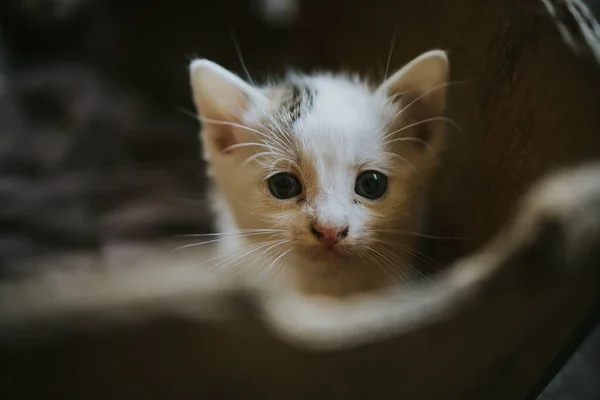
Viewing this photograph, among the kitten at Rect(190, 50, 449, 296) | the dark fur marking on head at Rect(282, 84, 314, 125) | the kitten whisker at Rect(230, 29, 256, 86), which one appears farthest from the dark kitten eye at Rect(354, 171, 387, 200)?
the kitten whisker at Rect(230, 29, 256, 86)

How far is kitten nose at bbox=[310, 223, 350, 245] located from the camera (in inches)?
26.0

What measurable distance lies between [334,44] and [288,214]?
0.37 meters

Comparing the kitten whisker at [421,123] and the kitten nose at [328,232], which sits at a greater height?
the kitten whisker at [421,123]

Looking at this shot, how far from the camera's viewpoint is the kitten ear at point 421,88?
0.70 metres

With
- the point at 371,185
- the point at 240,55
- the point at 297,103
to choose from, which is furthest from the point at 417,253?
the point at 240,55

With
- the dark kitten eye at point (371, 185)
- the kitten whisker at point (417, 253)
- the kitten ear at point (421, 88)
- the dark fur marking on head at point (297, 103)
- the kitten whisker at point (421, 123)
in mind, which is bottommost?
the kitten whisker at point (417, 253)

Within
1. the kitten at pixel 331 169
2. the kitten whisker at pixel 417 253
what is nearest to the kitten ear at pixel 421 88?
the kitten at pixel 331 169

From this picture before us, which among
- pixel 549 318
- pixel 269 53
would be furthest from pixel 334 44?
pixel 549 318

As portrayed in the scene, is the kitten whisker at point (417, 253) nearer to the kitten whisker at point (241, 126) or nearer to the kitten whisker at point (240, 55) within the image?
the kitten whisker at point (241, 126)

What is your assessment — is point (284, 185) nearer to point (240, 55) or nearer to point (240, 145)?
point (240, 145)

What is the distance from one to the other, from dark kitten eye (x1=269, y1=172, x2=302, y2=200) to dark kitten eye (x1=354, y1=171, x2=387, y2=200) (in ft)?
0.22

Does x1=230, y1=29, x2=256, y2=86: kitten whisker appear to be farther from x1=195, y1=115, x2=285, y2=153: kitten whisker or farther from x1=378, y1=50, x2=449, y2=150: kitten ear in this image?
x1=378, y1=50, x2=449, y2=150: kitten ear

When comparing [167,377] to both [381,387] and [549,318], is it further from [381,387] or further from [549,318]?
[549,318]

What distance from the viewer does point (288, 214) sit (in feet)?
2.29
